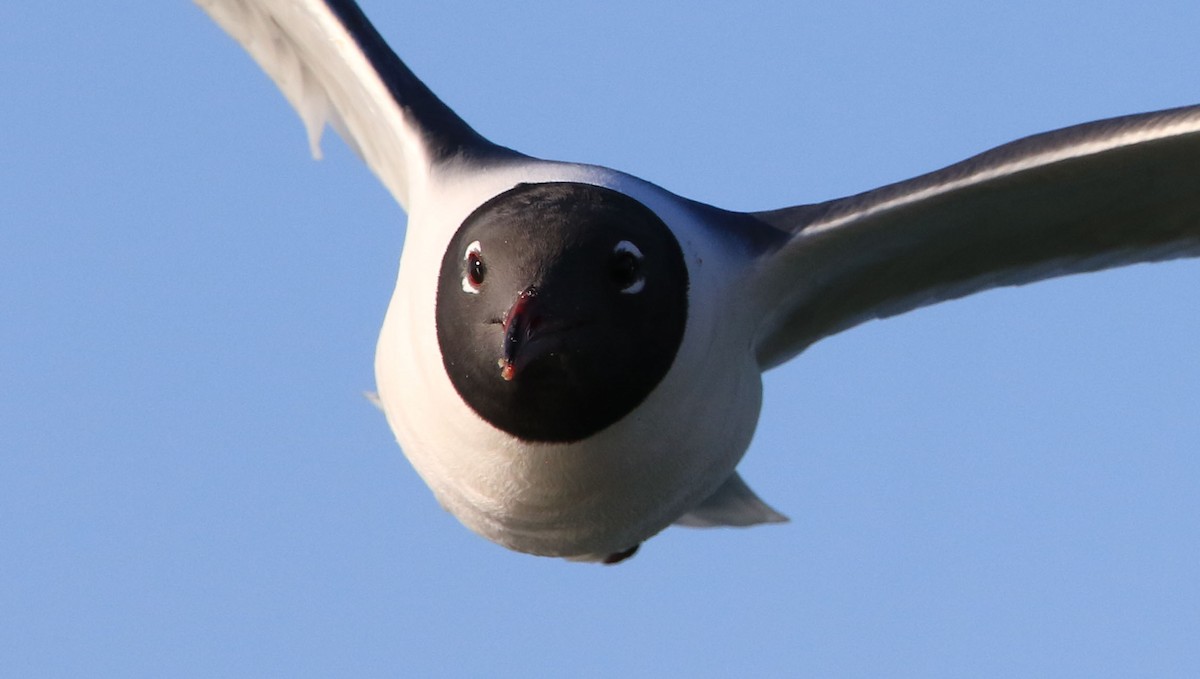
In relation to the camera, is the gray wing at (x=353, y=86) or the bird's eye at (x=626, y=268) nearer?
the bird's eye at (x=626, y=268)

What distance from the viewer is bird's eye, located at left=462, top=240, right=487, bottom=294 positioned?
21.6 feet

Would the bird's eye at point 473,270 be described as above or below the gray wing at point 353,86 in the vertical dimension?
below

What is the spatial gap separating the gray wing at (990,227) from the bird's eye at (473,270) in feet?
4.60

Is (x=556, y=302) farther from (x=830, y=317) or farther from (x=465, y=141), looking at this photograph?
(x=830, y=317)

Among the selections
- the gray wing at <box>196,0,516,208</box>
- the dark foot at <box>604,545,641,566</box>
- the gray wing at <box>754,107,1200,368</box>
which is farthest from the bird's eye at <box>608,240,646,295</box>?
the dark foot at <box>604,545,641,566</box>

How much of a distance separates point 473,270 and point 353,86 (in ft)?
7.49

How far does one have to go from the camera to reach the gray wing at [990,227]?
7637 millimetres

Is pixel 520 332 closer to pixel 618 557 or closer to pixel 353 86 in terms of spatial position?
pixel 353 86

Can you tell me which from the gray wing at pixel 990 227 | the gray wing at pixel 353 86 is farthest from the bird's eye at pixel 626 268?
the gray wing at pixel 353 86

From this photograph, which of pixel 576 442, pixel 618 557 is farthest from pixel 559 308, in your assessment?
pixel 618 557

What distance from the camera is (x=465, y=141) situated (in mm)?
7996

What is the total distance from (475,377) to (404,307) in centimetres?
79

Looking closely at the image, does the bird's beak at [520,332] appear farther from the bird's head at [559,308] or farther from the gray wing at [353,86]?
the gray wing at [353,86]

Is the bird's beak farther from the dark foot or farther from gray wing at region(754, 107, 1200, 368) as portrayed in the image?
the dark foot
